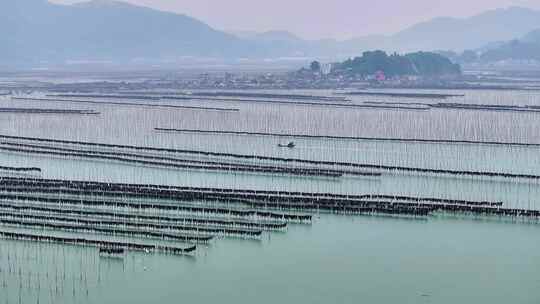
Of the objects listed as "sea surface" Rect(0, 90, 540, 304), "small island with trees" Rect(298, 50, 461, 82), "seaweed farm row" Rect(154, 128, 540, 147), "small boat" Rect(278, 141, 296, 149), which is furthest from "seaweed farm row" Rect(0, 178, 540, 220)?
"small island with trees" Rect(298, 50, 461, 82)

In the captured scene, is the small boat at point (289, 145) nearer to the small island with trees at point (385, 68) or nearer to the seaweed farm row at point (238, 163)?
the seaweed farm row at point (238, 163)

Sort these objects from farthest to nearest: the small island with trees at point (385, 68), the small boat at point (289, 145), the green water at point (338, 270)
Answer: the small island with trees at point (385, 68) → the small boat at point (289, 145) → the green water at point (338, 270)

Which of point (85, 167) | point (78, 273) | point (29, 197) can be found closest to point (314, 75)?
point (85, 167)

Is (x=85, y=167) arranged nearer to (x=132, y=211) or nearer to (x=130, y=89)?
(x=132, y=211)

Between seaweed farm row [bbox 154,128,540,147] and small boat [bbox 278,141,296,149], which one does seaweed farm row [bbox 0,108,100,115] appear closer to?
seaweed farm row [bbox 154,128,540,147]

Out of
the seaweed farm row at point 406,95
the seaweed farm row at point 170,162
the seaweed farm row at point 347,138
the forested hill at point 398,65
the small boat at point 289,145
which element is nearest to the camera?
the seaweed farm row at point 170,162

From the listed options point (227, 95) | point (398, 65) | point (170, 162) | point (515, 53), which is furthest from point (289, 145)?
point (515, 53)

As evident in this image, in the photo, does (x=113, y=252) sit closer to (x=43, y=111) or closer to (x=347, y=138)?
(x=347, y=138)

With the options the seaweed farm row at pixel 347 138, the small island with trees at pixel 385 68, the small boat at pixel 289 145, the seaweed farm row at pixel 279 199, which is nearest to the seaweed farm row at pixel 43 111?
the seaweed farm row at pixel 347 138
